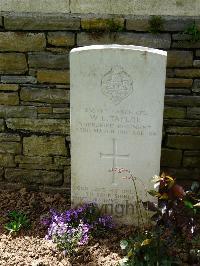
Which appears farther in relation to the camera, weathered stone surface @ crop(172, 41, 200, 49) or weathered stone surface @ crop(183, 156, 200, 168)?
weathered stone surface @ crop(183, 156, 200, 168)

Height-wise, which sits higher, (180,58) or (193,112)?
(180,58)

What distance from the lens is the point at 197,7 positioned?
3445mm

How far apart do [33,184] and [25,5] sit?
1.60 metres

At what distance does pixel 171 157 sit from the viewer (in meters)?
3.95

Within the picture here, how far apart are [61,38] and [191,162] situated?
5.09 ft

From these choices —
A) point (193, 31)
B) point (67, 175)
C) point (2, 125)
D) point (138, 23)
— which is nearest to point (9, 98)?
point (2, 125)

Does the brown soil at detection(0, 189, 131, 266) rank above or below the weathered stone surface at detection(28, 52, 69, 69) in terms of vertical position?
below

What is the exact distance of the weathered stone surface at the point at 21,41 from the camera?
361 cm

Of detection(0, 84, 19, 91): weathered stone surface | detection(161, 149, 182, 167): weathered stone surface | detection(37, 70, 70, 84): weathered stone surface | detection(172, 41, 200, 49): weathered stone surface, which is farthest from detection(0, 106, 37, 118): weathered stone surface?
detection(172, 41, 200, 49): weathered stone surface

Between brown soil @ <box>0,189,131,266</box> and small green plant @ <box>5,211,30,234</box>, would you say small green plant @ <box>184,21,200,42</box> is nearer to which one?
brown soil @ <box>0,189,131,266</box>

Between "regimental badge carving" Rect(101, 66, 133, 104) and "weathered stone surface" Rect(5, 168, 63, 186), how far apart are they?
1.16 m

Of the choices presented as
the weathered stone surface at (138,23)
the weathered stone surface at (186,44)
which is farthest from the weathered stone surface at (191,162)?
the weathered stone surface at (138,23)

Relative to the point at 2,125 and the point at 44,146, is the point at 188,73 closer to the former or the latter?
the point at 44,146

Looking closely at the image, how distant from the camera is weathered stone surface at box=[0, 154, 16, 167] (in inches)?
160
